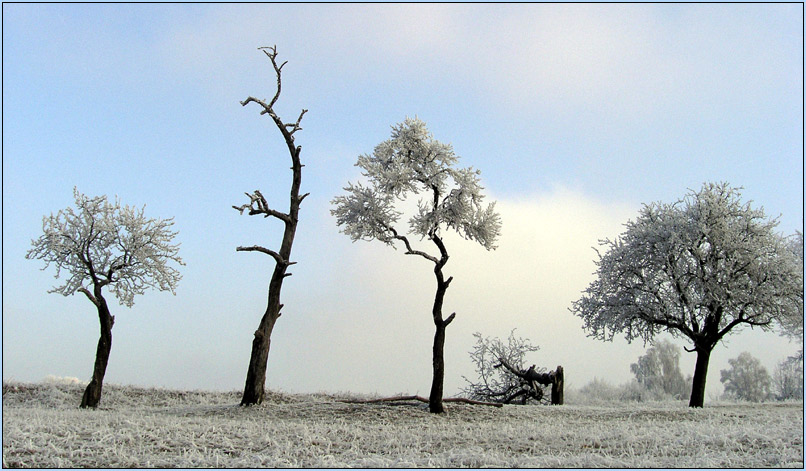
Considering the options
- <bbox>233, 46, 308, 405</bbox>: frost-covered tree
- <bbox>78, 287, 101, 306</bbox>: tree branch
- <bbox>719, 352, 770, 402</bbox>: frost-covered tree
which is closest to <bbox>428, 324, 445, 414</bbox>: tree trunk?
<bbox>233, 46, 308, 405</bbox>: frost-covered tree

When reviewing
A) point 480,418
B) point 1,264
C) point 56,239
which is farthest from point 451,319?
point 56,239

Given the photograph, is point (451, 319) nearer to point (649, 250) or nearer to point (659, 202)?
point (649, 250)

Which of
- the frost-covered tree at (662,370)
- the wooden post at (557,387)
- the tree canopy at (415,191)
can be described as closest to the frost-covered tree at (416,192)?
→ the tree canopy at (415,191)

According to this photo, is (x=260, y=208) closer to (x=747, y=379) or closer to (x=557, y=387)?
(x=557, y=387)

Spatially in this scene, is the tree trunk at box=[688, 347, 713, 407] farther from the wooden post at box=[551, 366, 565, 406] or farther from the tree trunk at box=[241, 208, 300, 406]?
the tree trunk at box=[241, 208, 300, 406]

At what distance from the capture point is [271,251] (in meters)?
19.5

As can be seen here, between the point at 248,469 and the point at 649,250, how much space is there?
16.9 m

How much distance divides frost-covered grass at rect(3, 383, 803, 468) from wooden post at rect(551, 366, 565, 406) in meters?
6.94

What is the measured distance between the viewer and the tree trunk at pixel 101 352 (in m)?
20.0

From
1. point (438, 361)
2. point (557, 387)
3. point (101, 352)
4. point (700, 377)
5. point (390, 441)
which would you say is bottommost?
Result: point (390, 441)

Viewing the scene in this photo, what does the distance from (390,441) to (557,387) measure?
1342 cm

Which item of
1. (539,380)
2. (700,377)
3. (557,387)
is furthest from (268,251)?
(700,377)

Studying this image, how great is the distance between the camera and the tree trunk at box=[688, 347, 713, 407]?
21.9 meters

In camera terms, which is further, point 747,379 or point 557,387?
point 747,379
